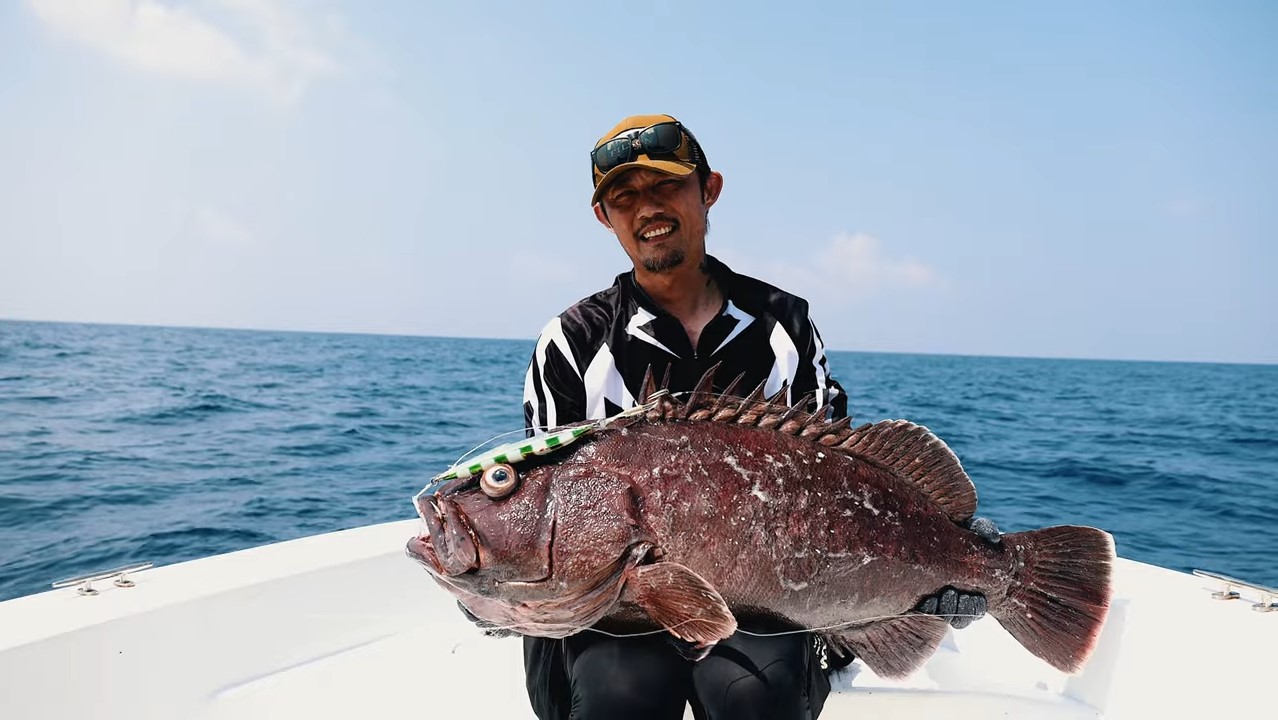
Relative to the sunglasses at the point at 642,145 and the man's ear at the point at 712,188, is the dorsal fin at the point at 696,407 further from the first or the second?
the man's ear at the point at 712,188

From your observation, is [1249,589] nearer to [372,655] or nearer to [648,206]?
[648,206]

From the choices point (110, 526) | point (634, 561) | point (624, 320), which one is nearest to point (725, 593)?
point (634, 561)

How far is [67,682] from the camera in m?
3.06

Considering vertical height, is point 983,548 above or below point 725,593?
above

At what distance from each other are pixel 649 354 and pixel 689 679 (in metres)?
1.20

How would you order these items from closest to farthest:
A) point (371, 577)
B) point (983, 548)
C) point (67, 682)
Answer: point (983, 548) → point (67, 682) → point (371, 577)

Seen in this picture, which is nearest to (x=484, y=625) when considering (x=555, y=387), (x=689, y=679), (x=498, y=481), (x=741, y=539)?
(x=498, y=481)

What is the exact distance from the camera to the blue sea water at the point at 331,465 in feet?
28.5

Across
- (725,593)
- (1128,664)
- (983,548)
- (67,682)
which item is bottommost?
(67,682)

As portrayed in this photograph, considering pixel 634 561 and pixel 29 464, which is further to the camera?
pixel 29 464

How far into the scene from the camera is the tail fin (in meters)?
2.37

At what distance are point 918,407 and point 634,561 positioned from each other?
25.6m

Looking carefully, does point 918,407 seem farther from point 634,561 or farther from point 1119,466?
point 634,561

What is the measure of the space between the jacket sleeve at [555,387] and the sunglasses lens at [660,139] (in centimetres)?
80
